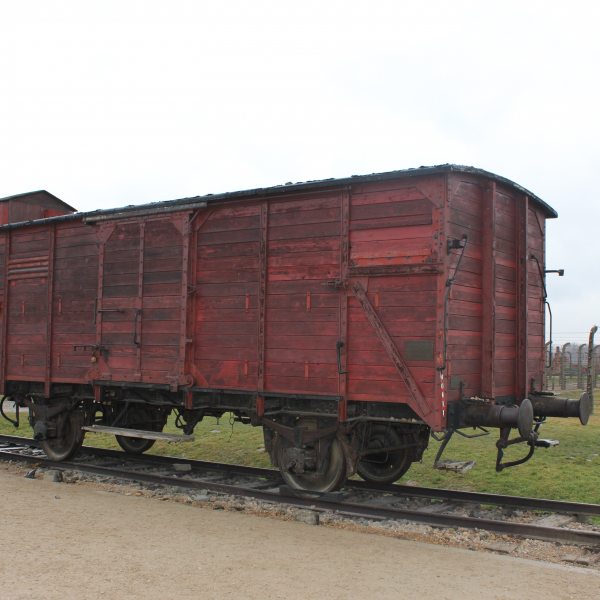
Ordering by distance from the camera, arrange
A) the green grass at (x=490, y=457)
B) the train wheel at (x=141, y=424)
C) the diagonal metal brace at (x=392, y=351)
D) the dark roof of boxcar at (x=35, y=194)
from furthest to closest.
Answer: the dark roof of boxcar at (x=35, y=194) → the train wheel at (x=141, y=424) → the green grass at (x=490, y=457) → the diagonal metal brace at (x=392, y=351)

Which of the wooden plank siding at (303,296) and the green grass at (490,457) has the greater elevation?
the wooden plank siding at (303,296)

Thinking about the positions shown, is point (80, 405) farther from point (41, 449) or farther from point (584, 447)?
point (584, 447)

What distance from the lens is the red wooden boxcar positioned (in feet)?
23.5

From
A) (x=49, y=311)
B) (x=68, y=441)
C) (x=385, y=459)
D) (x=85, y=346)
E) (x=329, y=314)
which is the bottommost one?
(x=68, y=441)

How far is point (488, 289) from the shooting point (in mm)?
7656

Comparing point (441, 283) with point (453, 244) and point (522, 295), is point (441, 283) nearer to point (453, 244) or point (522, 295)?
point (453, 244)

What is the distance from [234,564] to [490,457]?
6.47 metres

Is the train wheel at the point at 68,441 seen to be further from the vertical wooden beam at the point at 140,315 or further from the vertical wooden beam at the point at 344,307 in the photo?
the vertical wooden beam at the point at 344,307

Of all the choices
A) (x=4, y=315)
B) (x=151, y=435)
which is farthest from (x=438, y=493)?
(x=4, y=315)

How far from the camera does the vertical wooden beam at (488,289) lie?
755 centimetres

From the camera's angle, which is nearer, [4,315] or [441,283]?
[441,283]

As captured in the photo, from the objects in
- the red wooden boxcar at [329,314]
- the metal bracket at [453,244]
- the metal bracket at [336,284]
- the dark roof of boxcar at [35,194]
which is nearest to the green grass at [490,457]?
the red wooden boxcar at [329,314]

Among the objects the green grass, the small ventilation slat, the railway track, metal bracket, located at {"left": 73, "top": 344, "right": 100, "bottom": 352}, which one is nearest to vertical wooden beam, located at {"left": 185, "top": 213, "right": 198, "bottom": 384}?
the railway track

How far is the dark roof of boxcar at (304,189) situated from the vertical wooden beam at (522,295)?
27cm
